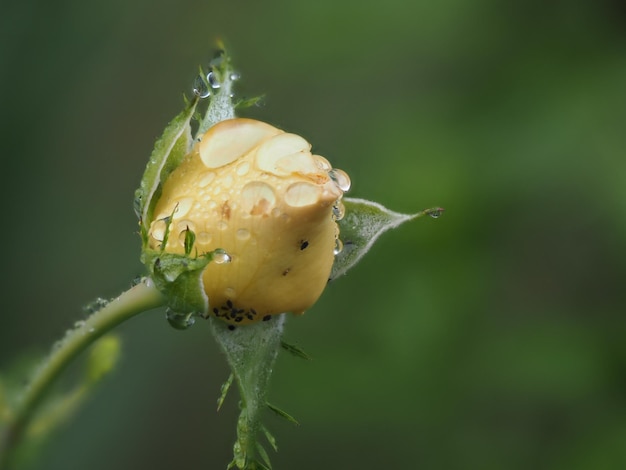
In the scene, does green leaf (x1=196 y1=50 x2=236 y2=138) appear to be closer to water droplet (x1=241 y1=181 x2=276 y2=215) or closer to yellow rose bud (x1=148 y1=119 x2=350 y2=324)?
yellow rose bud (x1=148 y1=119 x2=350 y2=324)

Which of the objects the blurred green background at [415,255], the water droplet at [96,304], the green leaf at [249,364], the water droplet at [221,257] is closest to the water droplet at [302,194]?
the water droplet at [221,257]

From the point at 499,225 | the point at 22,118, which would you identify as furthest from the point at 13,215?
the point at 499,225

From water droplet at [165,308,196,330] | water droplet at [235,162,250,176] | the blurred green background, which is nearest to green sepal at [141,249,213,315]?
water droplet at [165,308,196,330]

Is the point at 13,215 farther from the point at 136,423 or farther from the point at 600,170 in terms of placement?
the point at 600,170

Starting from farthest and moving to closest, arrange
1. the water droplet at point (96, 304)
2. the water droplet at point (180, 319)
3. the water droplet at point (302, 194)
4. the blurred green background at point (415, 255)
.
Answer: the blurred green background at point (415, 255) < the water droplet at point (96, 304) < the water droplet at point (180, 319) < the water droplet at point (302, 194)

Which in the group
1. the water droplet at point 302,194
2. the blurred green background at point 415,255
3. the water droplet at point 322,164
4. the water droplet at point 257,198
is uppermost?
the water droplet at point 322,164

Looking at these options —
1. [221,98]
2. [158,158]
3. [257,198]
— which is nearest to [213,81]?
[221,98]

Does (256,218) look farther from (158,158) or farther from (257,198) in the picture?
(158,158)

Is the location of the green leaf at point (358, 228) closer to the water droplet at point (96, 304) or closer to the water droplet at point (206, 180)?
the water droplet at point (206, 180)
